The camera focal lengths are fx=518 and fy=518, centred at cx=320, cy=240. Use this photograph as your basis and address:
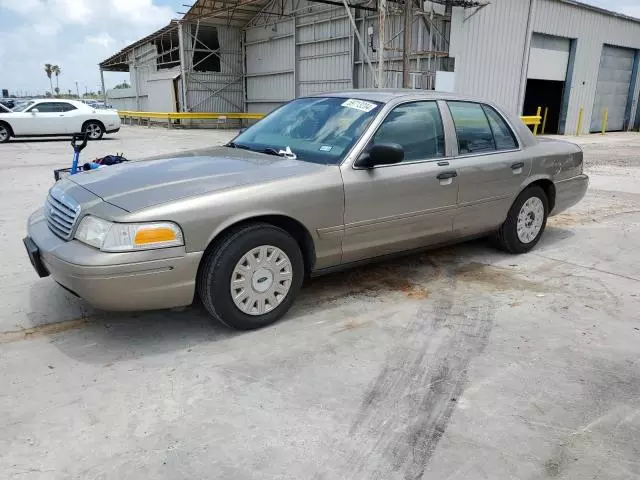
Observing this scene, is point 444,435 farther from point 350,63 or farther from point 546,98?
point 546,98

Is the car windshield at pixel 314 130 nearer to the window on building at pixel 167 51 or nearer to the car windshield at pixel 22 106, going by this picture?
the car windshield at pixel 22 106

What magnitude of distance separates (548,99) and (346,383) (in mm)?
24338

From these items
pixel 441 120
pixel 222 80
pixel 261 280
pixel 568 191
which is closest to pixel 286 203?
pixel 261 280

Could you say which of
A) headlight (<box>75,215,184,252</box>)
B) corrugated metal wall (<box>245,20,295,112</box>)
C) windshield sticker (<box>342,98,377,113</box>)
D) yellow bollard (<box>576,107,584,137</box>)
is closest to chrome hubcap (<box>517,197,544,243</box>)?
windshield sticker (<box>342,98,377,113</box>)

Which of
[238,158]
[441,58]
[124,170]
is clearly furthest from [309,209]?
[441,58]

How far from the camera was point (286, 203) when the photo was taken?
133 inches

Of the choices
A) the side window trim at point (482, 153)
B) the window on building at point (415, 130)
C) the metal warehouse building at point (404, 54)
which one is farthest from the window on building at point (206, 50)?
the window on building at point (415, 130)

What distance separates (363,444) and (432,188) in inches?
91.9

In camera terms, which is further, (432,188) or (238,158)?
(432,188)

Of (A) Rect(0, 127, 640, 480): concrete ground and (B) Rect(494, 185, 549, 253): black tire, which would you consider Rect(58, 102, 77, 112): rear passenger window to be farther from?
(B) Rect(494, 185, 549, 253): black tire

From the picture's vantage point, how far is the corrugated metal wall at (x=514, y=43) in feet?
57.9

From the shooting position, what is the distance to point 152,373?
2.93 metres

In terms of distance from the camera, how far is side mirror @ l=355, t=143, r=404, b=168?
355 centimetres

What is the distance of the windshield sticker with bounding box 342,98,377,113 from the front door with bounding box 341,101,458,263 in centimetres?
16
